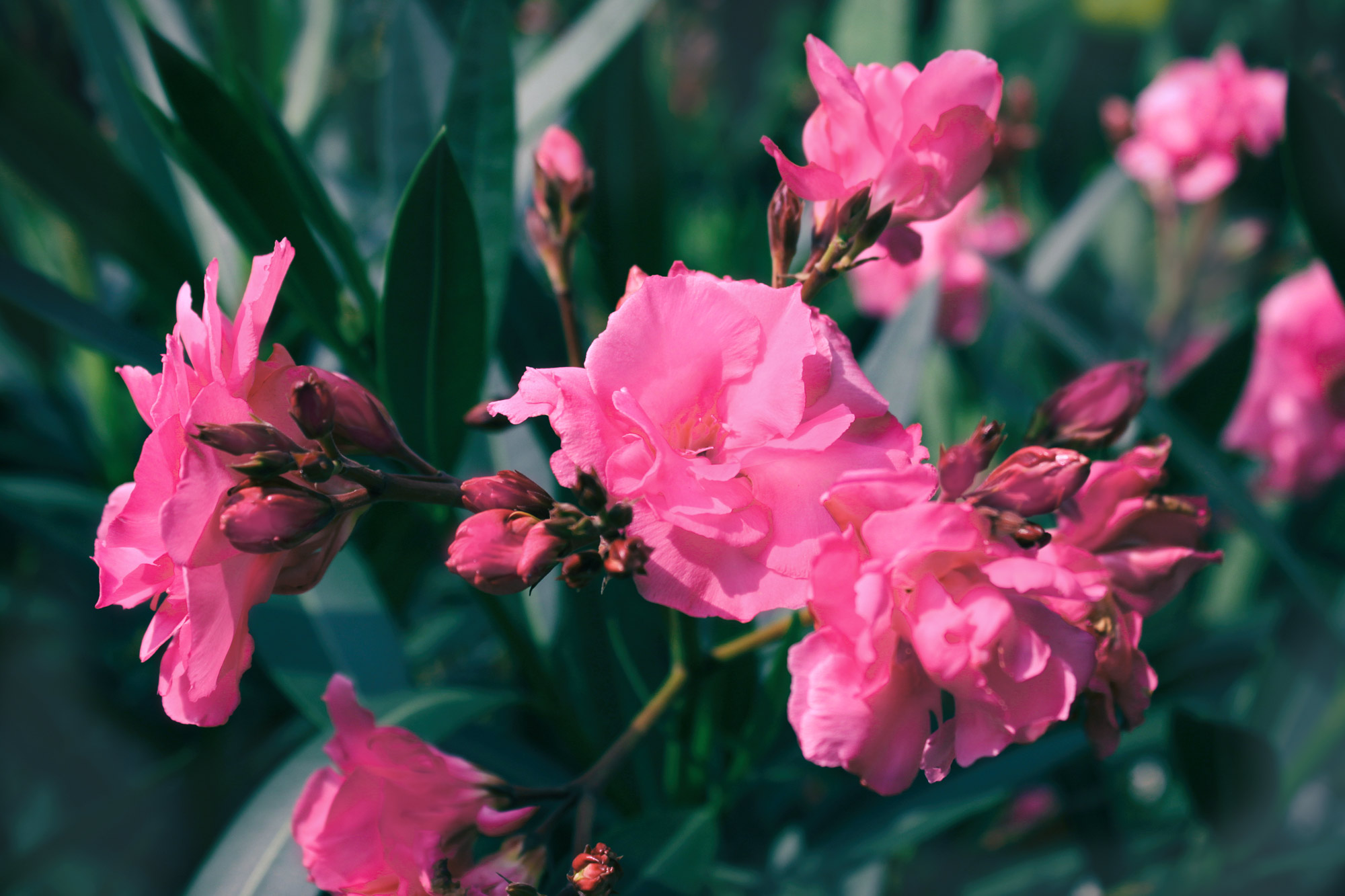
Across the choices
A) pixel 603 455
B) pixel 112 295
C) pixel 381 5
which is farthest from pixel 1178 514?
pixel 381 5

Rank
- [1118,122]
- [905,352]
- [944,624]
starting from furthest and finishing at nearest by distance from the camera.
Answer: [1118,122] → [905,352] → [944,624]

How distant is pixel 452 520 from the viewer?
2.11 feet

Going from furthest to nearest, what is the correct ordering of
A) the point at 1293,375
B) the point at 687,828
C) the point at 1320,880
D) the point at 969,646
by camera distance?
the point at 1293,375
the point at 1320,880
the point at 687,828
the point at 969,646

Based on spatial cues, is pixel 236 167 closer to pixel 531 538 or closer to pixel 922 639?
pixel 531 538

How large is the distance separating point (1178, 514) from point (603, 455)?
0.31m

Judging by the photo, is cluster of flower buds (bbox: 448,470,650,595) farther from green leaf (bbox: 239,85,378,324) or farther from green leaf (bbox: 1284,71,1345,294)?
green leaf (bbox: 1284,71,1345,294)

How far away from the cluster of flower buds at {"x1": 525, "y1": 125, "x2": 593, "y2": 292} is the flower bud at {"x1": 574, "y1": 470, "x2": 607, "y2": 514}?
0.74ft

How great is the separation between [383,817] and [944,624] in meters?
0.29

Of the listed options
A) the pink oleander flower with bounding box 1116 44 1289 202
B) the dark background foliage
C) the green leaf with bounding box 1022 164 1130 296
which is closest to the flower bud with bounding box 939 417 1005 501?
the dark background foliage

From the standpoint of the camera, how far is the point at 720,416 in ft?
1.32

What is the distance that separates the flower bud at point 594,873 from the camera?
0.40m

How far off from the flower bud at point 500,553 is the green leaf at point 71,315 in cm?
44

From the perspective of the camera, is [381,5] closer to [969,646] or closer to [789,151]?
[789,151]

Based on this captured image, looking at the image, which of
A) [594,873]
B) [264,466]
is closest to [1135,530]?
[594,873]
